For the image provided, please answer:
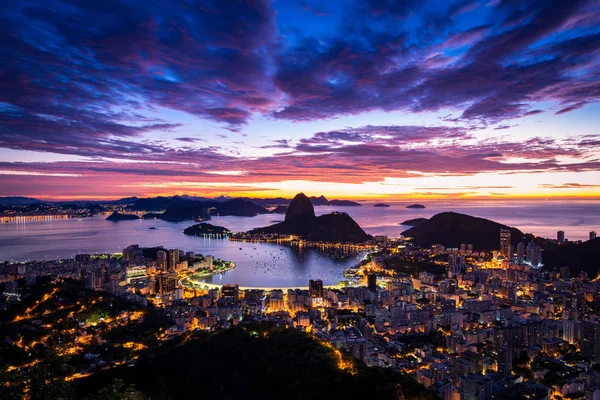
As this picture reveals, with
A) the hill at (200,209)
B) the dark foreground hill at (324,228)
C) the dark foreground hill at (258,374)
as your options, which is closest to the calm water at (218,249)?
the dark foreground hill at (324,228)

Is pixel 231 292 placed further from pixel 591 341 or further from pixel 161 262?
pixel 591 341

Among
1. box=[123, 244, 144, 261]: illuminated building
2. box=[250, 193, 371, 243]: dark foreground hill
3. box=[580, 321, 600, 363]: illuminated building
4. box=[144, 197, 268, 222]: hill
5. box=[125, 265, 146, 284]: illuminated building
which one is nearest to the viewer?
box=[580, 321, 600, 363]: illuminated building

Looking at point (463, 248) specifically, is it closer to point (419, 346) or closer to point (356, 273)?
point (356, 273)

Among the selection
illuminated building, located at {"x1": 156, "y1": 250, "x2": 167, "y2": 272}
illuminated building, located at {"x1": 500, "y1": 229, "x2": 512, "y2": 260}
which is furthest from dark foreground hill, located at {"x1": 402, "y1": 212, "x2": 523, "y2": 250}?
illuminated building, located at {"x1": 156, "y1": 250, "x2": 167, "y2": 272}

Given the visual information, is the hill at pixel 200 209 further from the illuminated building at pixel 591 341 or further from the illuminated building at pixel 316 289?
the illuminated building at pixel 591 341

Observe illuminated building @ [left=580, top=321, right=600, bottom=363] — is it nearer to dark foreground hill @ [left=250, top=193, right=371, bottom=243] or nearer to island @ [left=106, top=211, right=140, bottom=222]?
dark foreground hill @ [left=250, top=193, right=371, bottom=243]

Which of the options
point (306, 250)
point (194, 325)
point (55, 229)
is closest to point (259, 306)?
point (194, 325)

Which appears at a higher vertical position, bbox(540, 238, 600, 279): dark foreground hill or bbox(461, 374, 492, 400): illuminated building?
bbox(540, 238, 600, 279): dark foreground hill
